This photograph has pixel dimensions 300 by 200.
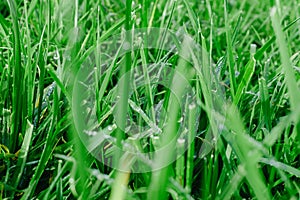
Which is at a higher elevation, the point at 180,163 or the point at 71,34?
the point at 71,34

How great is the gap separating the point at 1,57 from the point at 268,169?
1.45 feet

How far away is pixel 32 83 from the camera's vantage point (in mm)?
686

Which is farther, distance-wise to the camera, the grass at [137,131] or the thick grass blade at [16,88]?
the thick grass blade at [16,88]

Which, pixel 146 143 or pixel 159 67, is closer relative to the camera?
pixel 146 143

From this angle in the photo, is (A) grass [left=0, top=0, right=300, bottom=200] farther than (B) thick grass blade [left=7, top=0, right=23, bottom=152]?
No

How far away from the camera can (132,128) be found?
668mm

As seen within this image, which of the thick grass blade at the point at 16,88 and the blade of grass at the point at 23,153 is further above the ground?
the thick grass blade at the point at 16,88

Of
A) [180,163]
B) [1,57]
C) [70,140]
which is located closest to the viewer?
[180,163]

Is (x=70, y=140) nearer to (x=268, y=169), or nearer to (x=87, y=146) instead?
(x=87, y=146)

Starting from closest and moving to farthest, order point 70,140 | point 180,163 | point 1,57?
point 180,163
point 70,140
point 1,57

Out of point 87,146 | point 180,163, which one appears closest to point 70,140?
point 87,146

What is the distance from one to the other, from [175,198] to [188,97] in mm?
187

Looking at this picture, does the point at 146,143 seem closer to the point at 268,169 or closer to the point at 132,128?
the point at 132,128

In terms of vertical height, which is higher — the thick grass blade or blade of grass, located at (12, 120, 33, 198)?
the thick grass blade
